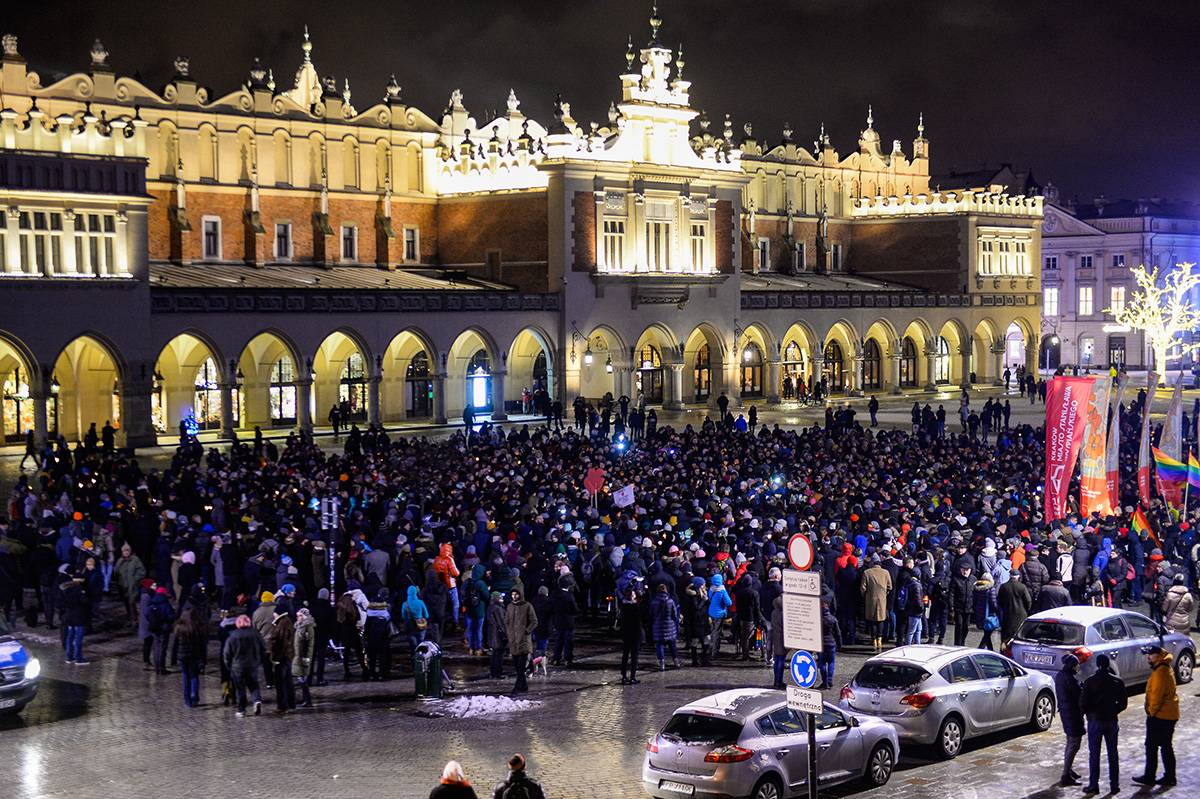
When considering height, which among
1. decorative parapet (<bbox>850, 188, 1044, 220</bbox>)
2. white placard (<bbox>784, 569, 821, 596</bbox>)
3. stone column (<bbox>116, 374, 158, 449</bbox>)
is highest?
decorative parapet (<bbox>850, 188, 1044, 220</bbox>)

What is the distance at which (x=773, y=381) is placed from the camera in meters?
64.7

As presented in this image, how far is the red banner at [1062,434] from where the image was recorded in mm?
28641

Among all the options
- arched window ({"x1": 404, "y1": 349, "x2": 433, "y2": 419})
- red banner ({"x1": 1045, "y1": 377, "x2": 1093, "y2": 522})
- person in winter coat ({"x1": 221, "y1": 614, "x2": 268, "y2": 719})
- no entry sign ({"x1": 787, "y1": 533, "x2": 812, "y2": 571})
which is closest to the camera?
no entry sign ({"x1": 787, "y1": 533, "x2": 812, "y2": 571})

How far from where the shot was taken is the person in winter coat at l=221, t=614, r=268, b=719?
18.5 m

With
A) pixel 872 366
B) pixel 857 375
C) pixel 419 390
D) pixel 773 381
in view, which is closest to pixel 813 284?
pixel 872 366

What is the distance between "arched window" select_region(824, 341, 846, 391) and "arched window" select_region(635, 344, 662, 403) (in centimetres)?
983

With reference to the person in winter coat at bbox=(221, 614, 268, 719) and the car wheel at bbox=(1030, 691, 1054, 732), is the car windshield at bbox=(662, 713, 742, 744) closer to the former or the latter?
the car wheel at bbox=(1030, 691, 1054, 732)

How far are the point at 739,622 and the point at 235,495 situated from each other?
1187 cm

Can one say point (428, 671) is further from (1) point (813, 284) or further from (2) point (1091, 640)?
(1) point (813, 284)

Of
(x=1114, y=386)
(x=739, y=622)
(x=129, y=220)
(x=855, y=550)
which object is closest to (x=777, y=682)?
(x=739, y=622)

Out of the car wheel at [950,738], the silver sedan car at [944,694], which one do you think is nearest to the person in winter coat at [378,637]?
the silver sedan car at [944,694]

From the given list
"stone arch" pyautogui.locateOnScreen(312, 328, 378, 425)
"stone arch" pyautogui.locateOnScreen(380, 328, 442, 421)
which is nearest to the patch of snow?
"stone arch" pyautogui.locateOnScreen(312, 328, 378, 425)

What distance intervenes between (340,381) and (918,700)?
3933 cm

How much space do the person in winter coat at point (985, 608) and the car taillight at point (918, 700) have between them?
5.36 m
